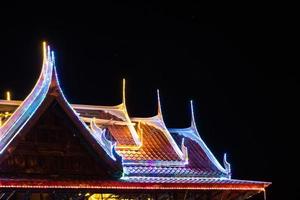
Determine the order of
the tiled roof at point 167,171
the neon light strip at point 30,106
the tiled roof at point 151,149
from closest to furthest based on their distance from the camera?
the neon light strip at point 30,106, the tiled roof at point 167,171, the tiled roof at point 151,149

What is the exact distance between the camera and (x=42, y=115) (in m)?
18.0

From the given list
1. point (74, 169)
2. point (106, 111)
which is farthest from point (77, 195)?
point (106, 111)

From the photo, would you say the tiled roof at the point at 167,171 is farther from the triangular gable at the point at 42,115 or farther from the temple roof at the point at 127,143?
the triangular gable at the point at 42,115

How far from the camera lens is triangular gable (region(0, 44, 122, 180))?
17.5 metres

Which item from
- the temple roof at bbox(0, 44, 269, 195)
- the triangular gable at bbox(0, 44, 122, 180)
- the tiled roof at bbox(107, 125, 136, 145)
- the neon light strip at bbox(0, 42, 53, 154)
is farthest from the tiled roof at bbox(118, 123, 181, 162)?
the neon light strip at bbox(0, 42, 53, 154)

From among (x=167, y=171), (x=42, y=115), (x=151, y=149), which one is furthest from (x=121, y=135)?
(x=42, y=115)

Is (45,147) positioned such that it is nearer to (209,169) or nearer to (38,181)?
(38,181)

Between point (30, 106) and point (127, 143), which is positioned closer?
point (30, 106)

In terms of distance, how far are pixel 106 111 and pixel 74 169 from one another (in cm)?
435

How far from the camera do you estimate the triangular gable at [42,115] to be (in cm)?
1752

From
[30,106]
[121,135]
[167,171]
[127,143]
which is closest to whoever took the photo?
[30,106]

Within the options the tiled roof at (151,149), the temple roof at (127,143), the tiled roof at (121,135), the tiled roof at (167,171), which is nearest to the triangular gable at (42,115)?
the temple roof at (127,143)

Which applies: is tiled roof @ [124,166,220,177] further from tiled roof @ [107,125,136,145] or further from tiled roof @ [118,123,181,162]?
tiled roof @ [107,125,136,145]

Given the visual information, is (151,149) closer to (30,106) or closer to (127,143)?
(127,143)
